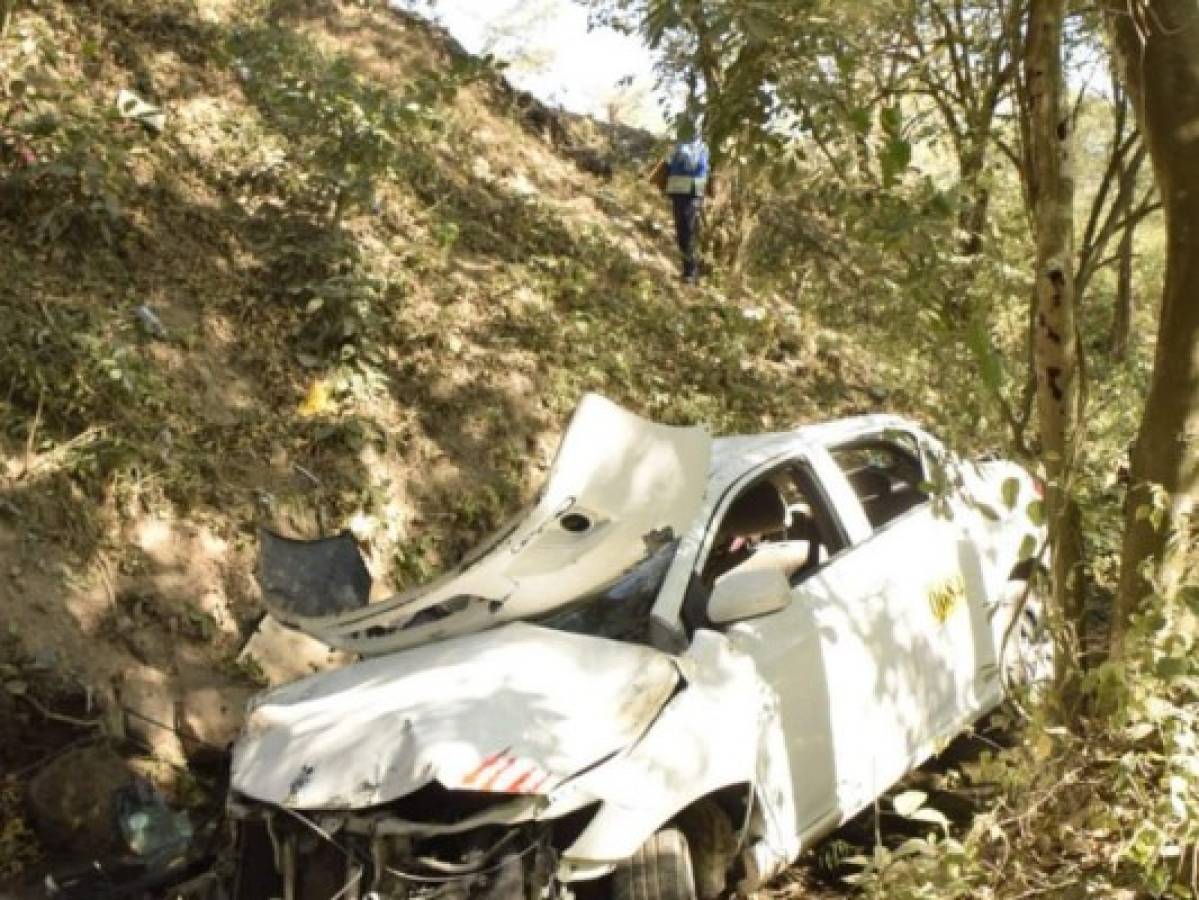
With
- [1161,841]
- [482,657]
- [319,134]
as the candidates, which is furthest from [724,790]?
[319,134]

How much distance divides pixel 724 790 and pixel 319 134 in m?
6.35

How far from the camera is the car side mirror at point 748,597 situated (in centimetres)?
449

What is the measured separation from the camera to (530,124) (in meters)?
14.8

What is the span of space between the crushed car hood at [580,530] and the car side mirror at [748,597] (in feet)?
0.89

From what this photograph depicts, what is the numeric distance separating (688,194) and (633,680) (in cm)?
928

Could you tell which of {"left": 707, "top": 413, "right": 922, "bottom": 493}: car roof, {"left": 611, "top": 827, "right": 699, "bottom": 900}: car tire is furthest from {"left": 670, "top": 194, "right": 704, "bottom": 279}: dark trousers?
{"left": 611, "top": 827, "right": 699, "bottom": 900}: car tire

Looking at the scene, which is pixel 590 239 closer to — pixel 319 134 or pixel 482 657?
pixel 319 134

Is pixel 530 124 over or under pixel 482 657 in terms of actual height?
over

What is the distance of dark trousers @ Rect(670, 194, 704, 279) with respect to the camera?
42.4ft

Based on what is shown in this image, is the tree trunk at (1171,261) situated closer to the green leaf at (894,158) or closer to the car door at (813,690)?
the green leaf at (894,158)

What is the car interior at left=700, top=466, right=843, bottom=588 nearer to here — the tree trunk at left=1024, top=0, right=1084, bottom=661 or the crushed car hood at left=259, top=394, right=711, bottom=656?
the crushed car hood at left=259, top=394, right=711, bottom=656

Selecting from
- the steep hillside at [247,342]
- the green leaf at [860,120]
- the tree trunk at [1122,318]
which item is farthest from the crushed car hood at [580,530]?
the tree trunk at [1122,318]

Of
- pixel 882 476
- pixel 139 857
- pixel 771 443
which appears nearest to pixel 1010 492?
pixel 771 443

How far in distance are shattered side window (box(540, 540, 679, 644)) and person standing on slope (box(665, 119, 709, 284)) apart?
322 inches
